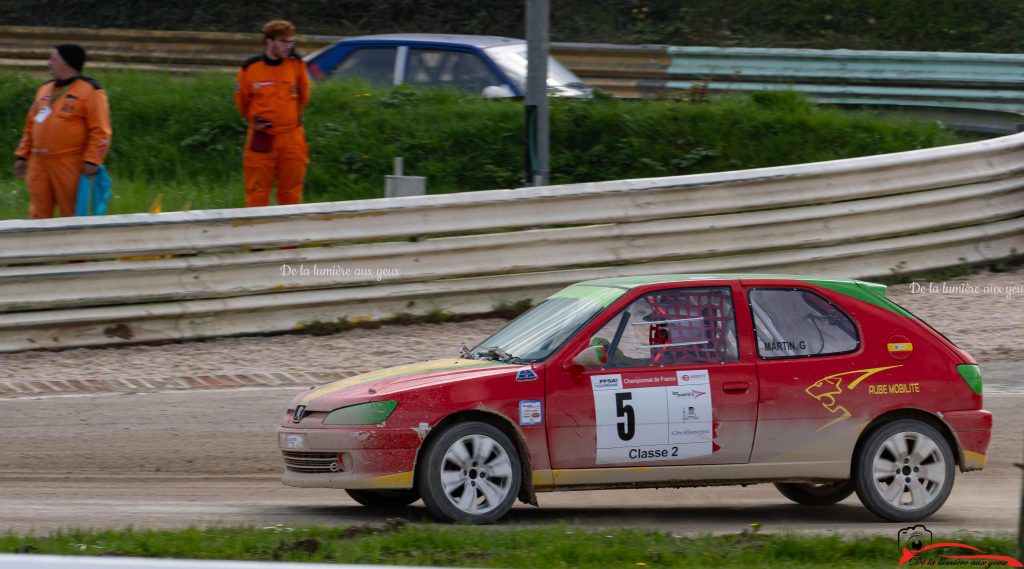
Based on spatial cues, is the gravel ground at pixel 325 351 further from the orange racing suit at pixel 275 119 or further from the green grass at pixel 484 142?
the green grass at pixel 484 142

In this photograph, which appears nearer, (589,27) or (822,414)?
(822,414)

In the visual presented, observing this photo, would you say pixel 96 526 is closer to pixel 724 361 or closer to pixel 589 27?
pixel 724 361

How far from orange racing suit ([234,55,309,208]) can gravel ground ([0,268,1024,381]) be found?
66.7 inches

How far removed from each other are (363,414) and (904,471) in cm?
281

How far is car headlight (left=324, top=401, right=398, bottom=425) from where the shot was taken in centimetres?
662

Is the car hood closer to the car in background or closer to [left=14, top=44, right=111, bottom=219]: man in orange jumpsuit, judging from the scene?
[left=14, top=44, right=111, bottom=219]: man in orange jumpsuit

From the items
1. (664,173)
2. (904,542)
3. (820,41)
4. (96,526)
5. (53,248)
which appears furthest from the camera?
(820,41)

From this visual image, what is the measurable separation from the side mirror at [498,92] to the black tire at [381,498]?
8.19 metres

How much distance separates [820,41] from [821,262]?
1172 centimetres

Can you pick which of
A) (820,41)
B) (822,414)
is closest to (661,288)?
(822,414)

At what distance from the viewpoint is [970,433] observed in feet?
23.4

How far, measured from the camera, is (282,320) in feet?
35.4

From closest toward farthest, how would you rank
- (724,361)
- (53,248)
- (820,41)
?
(724,361)
(53,248)
(820,41)
